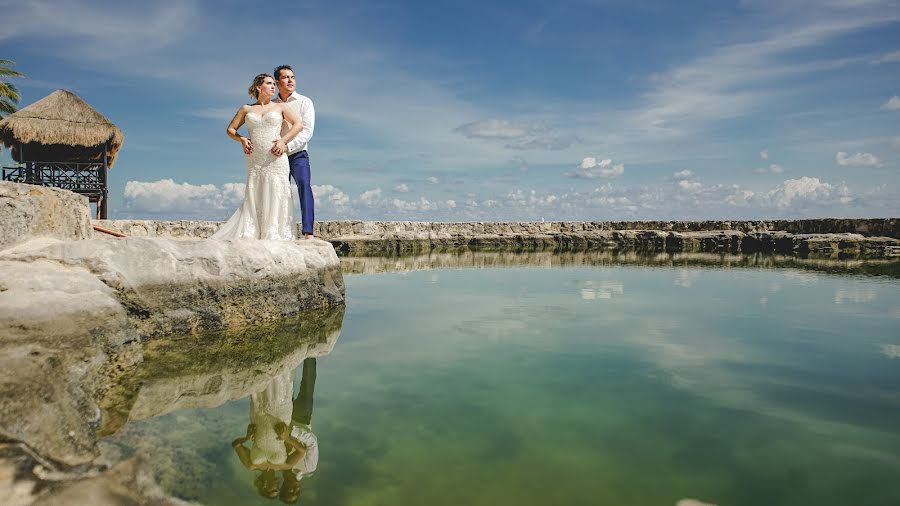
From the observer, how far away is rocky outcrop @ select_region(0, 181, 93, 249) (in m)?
3.61

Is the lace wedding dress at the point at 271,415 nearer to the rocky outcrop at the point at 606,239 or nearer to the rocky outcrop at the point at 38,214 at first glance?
the rocky outcrop at the point at 38,214

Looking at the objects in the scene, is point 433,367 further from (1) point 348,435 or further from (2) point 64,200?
(2) point 64,200

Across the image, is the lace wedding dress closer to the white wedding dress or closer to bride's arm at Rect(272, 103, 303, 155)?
the white wedding dress

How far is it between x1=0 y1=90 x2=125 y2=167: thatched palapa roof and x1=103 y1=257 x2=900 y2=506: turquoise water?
17.2m

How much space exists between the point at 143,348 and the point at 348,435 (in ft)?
6.09

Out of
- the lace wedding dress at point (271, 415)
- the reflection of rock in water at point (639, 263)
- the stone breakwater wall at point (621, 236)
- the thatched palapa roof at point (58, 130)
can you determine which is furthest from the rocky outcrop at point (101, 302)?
the thatched palapa roof at point (58, 130)

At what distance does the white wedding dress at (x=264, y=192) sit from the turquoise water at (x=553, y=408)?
1265mm

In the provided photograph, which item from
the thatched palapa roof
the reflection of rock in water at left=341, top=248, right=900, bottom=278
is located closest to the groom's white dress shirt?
the reflection of rock in water at left=341, top=248, right=900, bottom=278

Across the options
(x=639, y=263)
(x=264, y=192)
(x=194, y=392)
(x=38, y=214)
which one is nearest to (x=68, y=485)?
(x=194, y=392)

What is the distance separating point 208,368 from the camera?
3.30 metres

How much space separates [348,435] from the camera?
2416mm

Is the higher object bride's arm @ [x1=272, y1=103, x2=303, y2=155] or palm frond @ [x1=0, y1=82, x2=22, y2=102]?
palm frond @ [x1=0, y1=82, x2=22, y2=102]

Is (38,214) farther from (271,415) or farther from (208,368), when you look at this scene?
(271,415)

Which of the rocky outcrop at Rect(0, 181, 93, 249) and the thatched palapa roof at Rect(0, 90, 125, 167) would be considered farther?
the thatched palapa roof at Rect(0, 90, 125, 167)
